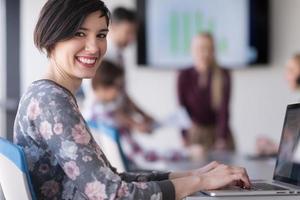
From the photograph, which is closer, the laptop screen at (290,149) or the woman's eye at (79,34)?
the woman's eye at (79,34)

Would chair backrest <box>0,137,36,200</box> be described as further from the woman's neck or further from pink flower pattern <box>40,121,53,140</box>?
the woman's neck

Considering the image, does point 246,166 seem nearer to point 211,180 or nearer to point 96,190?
point 211,180

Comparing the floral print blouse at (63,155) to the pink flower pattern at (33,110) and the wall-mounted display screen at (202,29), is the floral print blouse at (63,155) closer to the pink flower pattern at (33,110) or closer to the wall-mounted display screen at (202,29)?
the pink flower pattern at (33,110)

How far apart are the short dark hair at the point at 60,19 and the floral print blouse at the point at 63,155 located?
112mm

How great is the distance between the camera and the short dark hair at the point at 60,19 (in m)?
1.69

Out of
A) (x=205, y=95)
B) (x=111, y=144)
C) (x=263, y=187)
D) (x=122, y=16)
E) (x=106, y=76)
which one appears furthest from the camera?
(x=205, y=95)

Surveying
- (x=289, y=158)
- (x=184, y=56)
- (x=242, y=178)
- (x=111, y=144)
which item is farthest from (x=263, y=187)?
(x=184, y=56)

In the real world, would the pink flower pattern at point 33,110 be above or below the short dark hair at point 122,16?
below

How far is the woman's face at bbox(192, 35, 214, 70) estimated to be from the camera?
5234 mm

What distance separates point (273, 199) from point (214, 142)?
3464mm

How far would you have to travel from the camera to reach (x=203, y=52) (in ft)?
17.3

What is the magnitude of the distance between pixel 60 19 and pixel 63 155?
34 centimetres

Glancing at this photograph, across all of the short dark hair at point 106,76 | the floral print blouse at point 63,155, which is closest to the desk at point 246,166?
the floral print blouse at point 63,155

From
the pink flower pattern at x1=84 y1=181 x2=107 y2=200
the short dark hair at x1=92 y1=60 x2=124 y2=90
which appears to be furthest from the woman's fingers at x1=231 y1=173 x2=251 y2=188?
the short dark hair at x1=92 y1=60 x2=124 y2=90
